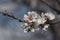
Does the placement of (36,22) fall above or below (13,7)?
below

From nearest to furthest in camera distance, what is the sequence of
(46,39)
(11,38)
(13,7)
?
(46,39) → (11,38) → (13,7)

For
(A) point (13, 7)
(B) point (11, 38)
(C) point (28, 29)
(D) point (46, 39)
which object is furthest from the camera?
(A) point (13, 7)

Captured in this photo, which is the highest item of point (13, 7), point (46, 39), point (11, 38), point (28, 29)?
point (13, 7)

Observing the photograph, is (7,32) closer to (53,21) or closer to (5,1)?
(5,1)

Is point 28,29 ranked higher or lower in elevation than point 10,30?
lower

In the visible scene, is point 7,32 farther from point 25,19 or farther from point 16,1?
point 25,19

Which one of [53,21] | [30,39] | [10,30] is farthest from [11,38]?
[53,21]

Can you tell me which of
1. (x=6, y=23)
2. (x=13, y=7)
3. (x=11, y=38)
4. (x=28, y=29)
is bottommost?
(x=28, y=29)

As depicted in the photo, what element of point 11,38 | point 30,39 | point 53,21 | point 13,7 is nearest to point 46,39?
point 30,39

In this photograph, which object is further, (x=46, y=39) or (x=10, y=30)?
(x=10, y=30)
